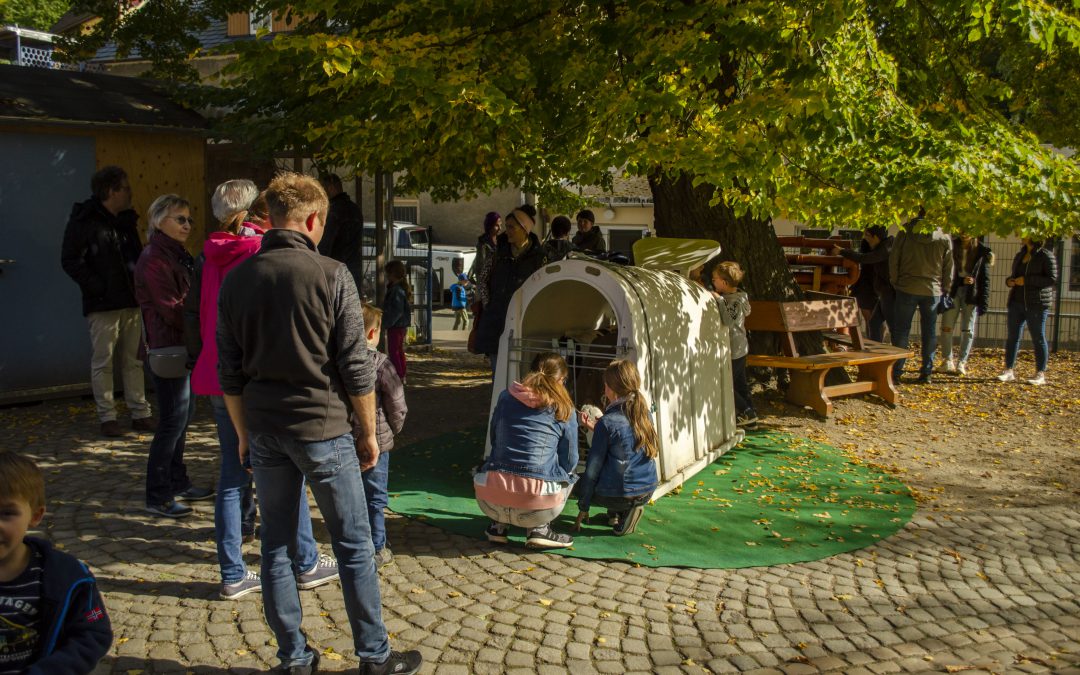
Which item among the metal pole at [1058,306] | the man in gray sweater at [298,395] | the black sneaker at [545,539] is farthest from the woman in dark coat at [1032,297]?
the man in gray sweater at [298,395]

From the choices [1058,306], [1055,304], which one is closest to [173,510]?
[1058,306]

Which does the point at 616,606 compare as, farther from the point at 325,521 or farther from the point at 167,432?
the point at 167,432

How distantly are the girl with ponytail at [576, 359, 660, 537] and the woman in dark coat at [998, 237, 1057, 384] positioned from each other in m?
7.74

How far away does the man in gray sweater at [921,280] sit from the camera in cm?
1149

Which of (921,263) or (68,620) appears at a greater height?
(921,263)

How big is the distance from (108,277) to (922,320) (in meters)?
8.80

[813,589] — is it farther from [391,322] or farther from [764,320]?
[391,322]

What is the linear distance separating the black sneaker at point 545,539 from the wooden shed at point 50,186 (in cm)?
582

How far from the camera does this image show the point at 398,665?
403 cm

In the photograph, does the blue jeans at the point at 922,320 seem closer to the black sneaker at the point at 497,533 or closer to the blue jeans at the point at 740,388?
the blue jeans at the point at 740,388

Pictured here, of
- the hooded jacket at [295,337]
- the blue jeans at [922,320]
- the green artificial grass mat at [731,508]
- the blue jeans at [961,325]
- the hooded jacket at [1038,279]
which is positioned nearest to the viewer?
the hooded jacket at [295,337]

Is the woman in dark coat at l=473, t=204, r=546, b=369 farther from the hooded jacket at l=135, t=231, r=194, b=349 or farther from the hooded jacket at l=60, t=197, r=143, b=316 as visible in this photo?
the hooded jacket at l=60, t=197, r=143, b=316

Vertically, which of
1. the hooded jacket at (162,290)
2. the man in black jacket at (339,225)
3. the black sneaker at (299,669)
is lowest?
the black sneaker at (299,669)

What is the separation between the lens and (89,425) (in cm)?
855
